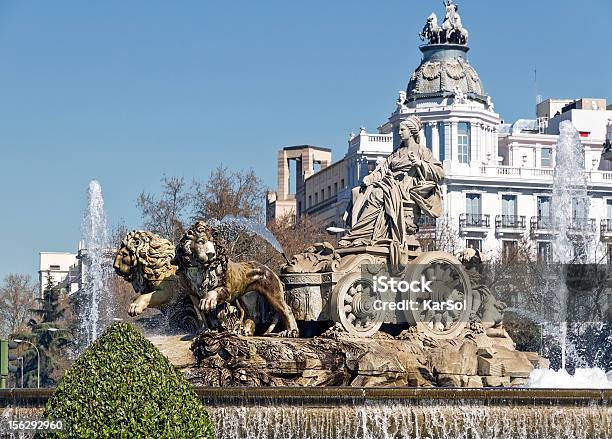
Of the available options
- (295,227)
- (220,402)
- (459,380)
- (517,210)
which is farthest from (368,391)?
(517,210)

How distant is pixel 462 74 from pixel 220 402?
274 ft

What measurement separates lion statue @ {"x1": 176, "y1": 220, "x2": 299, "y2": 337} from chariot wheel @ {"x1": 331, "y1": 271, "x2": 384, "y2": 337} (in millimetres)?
717

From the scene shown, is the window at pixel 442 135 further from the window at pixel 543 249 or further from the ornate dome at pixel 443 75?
the window at pixel 543 249

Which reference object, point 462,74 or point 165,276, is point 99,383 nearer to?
point 165,276

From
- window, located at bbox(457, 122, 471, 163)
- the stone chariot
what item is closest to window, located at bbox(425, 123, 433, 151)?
window, located at bbox(457, 122, 471, 163)

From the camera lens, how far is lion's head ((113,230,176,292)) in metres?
25.9

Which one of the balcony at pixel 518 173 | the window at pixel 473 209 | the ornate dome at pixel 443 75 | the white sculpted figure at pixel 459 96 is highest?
the ornate dome at pixel 443 75

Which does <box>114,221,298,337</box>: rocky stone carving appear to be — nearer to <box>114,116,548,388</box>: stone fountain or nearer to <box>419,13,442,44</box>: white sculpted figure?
<box>114,116,548,388</box>: stone fountain

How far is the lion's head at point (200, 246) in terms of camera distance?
2403 cm

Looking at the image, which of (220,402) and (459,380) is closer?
(220,402)

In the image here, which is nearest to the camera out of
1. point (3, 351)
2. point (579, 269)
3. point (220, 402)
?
point (220, 402)

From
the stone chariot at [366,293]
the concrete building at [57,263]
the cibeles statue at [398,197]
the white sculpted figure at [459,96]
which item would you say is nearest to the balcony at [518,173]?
the white sculpted figure at [459,96]

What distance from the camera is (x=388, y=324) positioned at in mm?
26031

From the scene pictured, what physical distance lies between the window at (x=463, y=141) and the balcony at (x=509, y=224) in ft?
15.4
